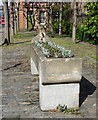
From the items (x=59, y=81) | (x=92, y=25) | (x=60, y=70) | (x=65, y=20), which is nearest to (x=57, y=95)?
(x=59, y=81)

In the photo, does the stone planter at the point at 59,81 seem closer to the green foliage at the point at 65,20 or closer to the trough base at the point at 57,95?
the trough base at the point at 57,95

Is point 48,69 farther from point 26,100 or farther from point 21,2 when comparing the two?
point 21,2

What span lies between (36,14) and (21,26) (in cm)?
385

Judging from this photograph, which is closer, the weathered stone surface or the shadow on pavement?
the weathered stone surface

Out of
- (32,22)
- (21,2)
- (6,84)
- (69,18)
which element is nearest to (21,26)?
(32,22)

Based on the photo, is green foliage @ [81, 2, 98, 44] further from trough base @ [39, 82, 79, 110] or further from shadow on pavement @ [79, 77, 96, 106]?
trough base @ [39, 82, 79, 110]

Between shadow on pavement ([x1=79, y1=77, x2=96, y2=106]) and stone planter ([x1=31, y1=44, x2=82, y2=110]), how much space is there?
57cm

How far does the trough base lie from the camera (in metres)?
4.15

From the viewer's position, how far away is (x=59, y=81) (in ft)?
13.4

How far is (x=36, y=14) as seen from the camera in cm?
3616

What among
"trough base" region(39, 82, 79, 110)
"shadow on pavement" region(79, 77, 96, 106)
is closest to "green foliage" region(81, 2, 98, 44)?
"shadow on pavement" region(79, 77, 96, 106)

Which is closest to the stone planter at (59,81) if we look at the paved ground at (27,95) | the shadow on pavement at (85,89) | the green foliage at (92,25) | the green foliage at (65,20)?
the paved ground at (27,95)

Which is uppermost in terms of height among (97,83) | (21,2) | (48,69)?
(21,2)

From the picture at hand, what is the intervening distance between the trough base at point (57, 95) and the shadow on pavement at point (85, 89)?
0.47 metres
